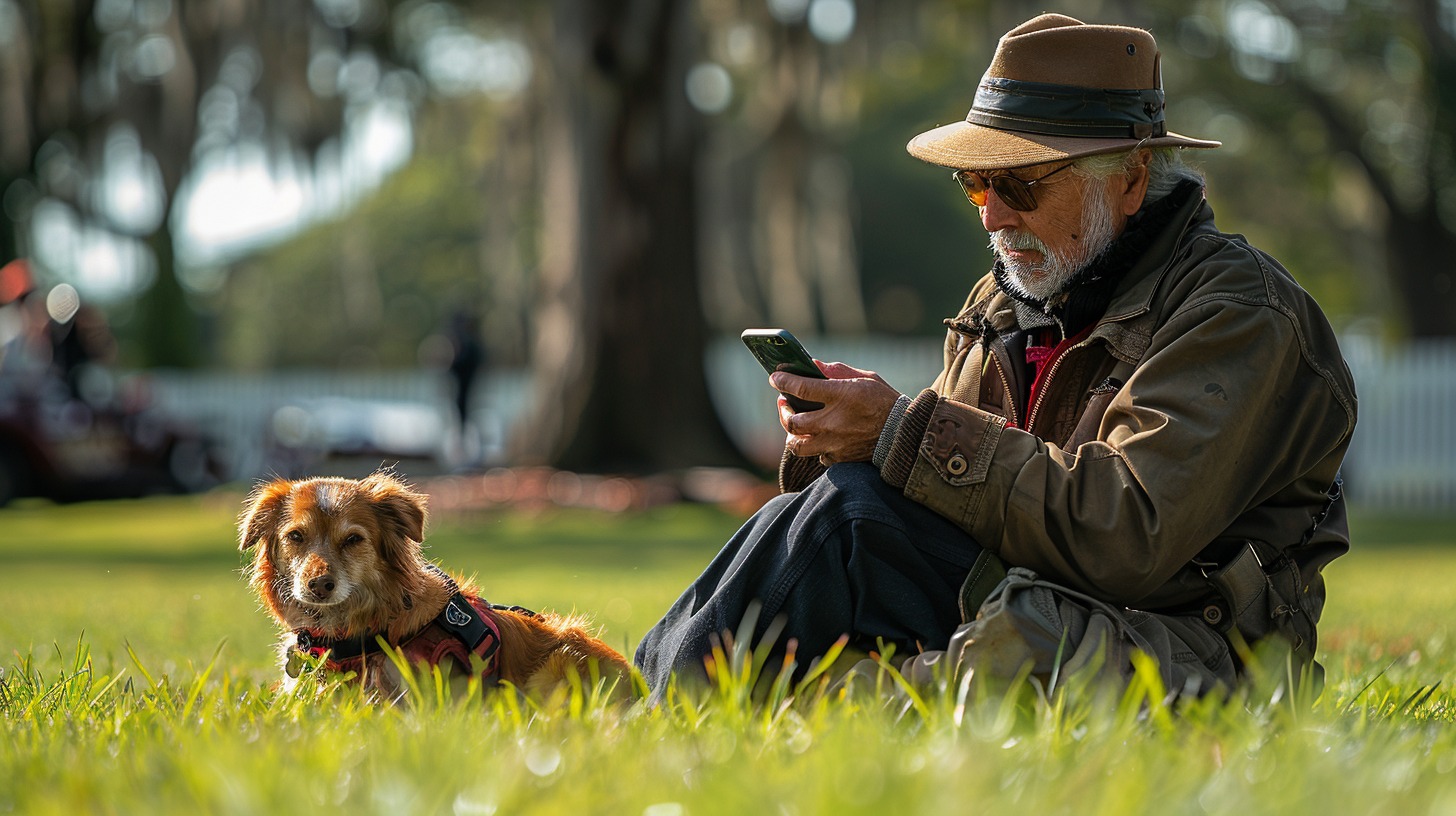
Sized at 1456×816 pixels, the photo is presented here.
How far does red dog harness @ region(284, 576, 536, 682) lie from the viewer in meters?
3.36

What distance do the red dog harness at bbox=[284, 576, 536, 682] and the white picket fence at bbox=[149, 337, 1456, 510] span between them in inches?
489

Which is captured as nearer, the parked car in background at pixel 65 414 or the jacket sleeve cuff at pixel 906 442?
the jacket sleeve cuff at pixel 906 442

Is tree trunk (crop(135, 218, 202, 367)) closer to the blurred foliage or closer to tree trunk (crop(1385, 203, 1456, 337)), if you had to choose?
the blurred foliage

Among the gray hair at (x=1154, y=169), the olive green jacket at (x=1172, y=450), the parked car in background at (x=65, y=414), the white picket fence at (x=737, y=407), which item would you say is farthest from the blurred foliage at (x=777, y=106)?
the olive green jacket at (x=1172, y=450)

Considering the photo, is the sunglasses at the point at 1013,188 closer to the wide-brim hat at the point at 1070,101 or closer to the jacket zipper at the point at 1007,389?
the wide-brim hat at the point at 1070,101

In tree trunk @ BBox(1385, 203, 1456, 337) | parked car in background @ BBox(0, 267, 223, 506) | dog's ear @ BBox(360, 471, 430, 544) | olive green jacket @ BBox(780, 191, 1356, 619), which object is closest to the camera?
olive green jacket @ BBox(780, 191, 1356, 619)

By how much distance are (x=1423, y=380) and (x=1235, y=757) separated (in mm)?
19706

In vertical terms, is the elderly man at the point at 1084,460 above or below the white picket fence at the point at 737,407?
above

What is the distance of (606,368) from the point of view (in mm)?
15227

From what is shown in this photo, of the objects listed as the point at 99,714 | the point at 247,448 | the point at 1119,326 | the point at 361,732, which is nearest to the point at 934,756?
the point at 361,732

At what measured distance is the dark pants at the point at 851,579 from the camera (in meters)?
3.06

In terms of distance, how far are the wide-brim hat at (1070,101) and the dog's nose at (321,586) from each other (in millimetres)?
1643

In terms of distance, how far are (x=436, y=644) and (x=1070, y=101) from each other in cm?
186

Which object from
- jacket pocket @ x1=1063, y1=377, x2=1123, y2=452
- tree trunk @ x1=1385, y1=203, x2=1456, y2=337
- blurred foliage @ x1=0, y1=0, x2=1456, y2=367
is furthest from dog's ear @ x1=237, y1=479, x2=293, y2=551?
tree trunk @ x1=1385, y1=203, x2=1456, y2=337
